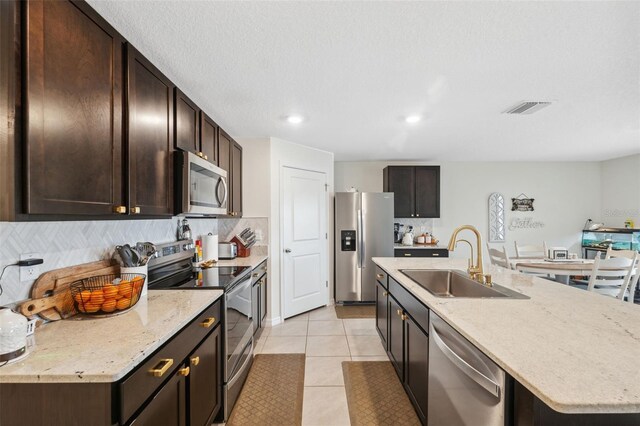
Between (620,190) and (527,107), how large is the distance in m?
4.12

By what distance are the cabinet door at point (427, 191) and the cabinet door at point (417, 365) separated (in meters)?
3.23

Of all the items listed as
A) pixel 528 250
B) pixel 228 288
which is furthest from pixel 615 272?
pixel 228 288

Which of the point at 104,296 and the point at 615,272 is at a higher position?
the point at 104,296

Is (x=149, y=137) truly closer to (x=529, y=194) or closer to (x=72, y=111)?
(x=72, y=111)

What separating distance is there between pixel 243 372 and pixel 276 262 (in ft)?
4.80

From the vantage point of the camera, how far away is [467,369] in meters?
1.09

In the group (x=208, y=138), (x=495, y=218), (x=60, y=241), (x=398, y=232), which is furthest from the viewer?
(x=495, y=218)

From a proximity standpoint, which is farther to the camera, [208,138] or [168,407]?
[208,138]

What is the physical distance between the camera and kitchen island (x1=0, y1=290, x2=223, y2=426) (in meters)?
0.86

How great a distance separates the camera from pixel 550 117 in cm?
278

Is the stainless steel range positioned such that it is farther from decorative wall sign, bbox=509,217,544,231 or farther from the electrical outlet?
decorative wall sign, bbox=509,217,544,231

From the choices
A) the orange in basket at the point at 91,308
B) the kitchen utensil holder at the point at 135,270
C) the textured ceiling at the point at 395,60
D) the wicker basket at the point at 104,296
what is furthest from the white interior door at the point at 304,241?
the orange in basket at the point at 91,308

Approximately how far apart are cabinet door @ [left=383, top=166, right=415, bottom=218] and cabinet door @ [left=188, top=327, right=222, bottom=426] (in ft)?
12.1

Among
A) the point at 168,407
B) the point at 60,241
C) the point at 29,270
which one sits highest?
the point at 60,241
